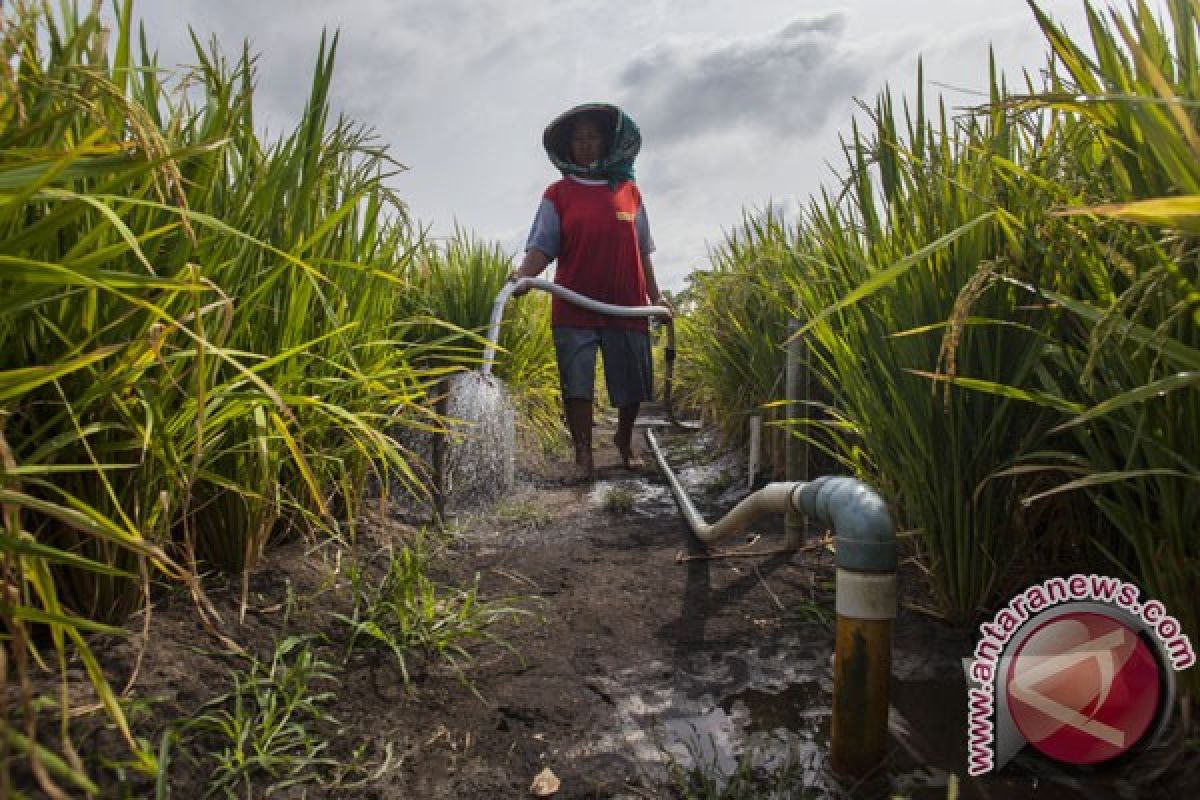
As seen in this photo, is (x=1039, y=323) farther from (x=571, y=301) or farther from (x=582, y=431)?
(x=582, y=431)

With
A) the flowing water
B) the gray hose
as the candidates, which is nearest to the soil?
the flowing water

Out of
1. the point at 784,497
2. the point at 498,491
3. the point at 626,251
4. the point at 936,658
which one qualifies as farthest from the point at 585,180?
the point at 936,658

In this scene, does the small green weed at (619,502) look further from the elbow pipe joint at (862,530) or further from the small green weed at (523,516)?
the elbow pipe joint at (862,530)

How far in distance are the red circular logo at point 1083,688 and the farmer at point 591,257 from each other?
3.13 m

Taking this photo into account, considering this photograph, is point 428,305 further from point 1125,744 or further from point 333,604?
point 1125,744

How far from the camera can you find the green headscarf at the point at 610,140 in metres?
4.38

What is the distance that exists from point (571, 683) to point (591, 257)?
3050 mm

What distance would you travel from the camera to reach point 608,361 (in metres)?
4.41

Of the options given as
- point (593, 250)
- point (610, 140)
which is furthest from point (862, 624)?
point (610, 140)

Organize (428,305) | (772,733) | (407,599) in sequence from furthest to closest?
(428,305) → (407,599) → (772,733)

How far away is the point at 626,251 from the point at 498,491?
67.2 inches

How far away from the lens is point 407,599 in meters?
1.74

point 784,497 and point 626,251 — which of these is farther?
point 626,251

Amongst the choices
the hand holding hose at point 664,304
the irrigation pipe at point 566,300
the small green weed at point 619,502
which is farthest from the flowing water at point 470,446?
the hand holding hose at point 664,304
